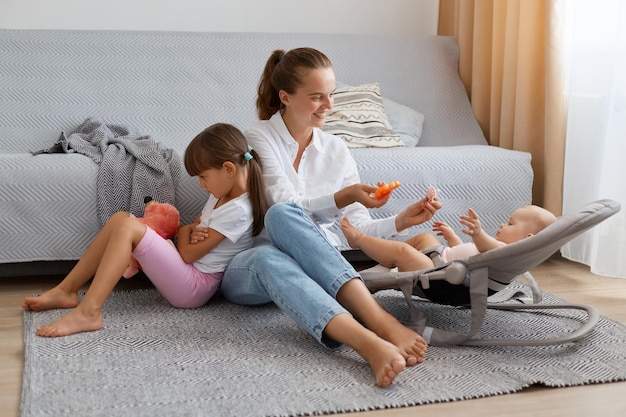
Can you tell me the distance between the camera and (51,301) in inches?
87.3

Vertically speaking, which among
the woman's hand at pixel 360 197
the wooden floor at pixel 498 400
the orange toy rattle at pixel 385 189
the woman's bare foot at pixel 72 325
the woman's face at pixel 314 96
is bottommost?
the wooden floor at pixel 498 400

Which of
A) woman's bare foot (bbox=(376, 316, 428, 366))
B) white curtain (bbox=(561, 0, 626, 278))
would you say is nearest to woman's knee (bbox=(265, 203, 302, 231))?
woman's bare foot (bbox=(376, 316, 428, 366))

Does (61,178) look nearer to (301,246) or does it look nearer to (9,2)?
(301,246)

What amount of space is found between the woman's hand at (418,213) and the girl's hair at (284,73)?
47 centimetres

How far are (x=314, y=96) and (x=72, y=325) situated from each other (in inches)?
34.8

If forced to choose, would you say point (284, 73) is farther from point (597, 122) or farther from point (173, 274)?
point (597, 122)

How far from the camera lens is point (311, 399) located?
1630 millimetres

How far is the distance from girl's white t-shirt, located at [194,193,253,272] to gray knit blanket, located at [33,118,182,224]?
0.30 meters

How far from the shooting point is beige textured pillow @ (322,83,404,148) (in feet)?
10.2

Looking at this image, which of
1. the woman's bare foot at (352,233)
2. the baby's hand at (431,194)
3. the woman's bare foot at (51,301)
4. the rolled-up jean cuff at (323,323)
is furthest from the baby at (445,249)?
the woman's bare foot at (51,301)

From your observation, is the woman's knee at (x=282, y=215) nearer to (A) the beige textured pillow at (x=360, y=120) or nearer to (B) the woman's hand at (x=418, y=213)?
(B) the woman's hand at (x=418, y=213)

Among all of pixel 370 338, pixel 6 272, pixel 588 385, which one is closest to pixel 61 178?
pixel 6 272

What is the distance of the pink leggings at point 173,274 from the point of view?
2139mm

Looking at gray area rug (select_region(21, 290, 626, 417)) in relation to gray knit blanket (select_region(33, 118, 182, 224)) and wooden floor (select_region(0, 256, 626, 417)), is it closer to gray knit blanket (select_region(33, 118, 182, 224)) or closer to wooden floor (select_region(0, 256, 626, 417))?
wooden floor (select_region(0, 256, 626, 417))
